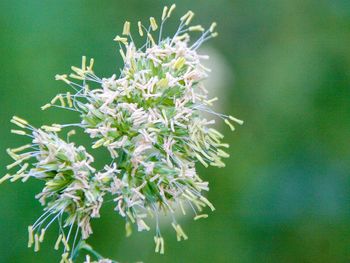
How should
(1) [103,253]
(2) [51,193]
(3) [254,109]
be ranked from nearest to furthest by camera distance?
(2) [51,193] < (1) [103,253] < (3) [254,109]

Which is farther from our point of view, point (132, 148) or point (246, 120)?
point (246, 120)

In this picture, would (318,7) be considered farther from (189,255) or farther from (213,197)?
(189,255)

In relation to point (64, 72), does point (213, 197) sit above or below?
below

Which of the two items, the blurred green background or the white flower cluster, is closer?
the white flower cluster

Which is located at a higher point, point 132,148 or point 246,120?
point 246,120

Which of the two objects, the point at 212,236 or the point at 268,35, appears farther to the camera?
the point at 268,35

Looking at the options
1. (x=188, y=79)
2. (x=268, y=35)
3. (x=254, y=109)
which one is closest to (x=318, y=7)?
(x=268, y=35)
